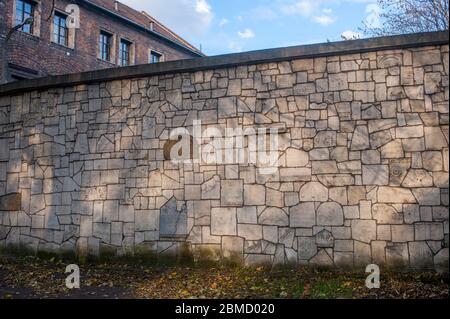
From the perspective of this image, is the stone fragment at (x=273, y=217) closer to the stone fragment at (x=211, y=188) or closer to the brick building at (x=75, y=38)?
the stone fragment at (x=211, y=188)

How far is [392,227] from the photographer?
20.0 feet

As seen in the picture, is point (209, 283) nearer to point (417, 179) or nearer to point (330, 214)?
point (330, 214)

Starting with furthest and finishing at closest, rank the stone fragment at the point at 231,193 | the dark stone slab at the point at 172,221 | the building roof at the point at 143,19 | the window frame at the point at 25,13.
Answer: the building roof at the point at 143,19, the window frame at the point at 25,13, the dark stone slab at the point at 172,221, the stone fragment at the point at 231,193

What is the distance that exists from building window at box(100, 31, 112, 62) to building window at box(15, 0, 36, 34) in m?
4.16

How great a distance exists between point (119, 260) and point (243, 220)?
2330mm

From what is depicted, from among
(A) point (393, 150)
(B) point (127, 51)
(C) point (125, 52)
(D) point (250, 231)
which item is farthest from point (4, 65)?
(A) point (393, 150)

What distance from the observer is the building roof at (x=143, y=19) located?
23609 mm

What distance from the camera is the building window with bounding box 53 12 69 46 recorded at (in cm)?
2009

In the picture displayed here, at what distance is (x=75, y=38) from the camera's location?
2083cm

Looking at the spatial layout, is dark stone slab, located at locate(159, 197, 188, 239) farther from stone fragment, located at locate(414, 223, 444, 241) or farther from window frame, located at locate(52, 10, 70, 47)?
window frame, located at locate(52, 10, 70, 47)

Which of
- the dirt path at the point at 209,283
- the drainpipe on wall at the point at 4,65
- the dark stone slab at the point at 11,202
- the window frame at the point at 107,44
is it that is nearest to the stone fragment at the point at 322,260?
the dirt path at the point at 209,283

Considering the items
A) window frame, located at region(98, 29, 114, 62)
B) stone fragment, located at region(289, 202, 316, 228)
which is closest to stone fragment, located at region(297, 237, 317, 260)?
stone fragment, located at region(289, 202, 316, 228)

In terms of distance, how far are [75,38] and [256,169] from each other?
17.1m
